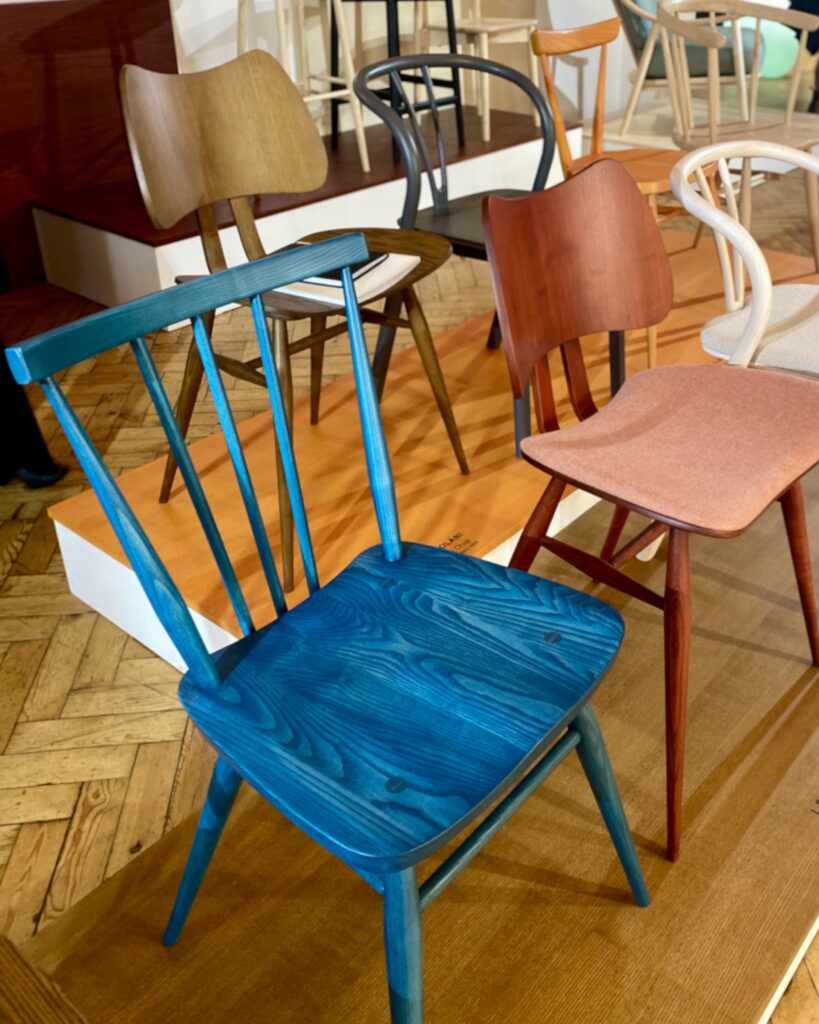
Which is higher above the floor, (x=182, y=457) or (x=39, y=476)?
(x=182, y=457)

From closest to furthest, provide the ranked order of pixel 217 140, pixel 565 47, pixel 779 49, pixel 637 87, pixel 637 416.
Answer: pixel 637 416 → pixel 217 140 → pixel 565 47 → pixel 637 87 → pixel 779 49

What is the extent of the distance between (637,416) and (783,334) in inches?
18.4

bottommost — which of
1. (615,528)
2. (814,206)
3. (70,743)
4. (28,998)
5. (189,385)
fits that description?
(70,743)

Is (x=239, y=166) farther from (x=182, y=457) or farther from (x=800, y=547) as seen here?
(x=800, y=547)

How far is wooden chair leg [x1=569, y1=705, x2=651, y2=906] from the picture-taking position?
1.21m

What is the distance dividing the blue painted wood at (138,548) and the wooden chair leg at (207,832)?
0.44 ft

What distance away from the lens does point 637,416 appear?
1.53 meters

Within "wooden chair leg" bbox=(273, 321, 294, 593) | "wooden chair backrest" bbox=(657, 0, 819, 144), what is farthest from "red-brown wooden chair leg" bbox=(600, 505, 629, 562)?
"wooden chair backrest" bbox=(657, 0, 819, 144)

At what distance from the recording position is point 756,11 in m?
3.14

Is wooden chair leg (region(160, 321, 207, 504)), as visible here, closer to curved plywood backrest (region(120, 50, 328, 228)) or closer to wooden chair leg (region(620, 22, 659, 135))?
curved plywood backrest (region(120, 50, 328, 228))

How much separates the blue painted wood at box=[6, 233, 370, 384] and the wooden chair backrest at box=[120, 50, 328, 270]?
77 centimetres

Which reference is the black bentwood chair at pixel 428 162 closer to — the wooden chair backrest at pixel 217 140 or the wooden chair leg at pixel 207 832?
the wooden chair backrest at pixel 217 140

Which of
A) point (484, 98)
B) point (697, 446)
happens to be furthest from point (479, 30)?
point (697, 446)

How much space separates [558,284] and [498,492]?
0.72 metres
